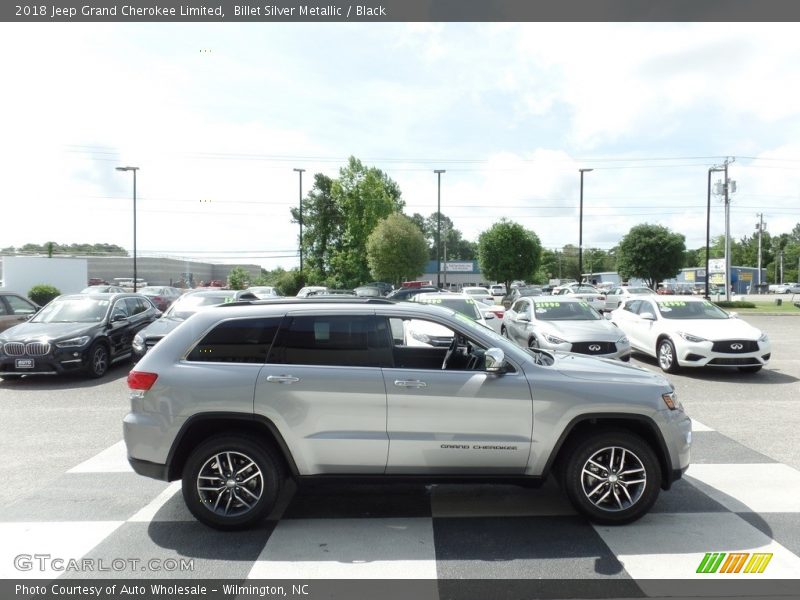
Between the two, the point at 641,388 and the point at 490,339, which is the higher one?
the point at 490,339

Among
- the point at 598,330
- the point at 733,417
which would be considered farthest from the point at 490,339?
the point at 598,330

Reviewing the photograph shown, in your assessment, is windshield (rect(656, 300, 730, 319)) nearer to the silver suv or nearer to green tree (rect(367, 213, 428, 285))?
the silver suv

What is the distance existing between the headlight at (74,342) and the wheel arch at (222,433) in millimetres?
7640

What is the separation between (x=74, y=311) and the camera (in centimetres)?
1188

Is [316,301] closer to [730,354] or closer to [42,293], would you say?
[730,354]

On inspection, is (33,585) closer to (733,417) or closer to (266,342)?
(266,342)

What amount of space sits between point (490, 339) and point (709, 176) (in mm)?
46455

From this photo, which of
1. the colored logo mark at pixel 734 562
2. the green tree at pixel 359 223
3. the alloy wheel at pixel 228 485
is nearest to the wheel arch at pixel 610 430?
the colored logo mark at pixel 734 562

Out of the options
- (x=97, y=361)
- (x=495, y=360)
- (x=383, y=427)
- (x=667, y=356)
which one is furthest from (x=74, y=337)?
(x=667, y=356)

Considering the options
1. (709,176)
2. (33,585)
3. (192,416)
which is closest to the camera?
(33,585)

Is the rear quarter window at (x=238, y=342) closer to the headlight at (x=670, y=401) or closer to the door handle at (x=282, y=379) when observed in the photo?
the door handle at (x=282, y=379)

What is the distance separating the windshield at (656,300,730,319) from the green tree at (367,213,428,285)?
103 ft

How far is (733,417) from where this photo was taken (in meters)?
7.67

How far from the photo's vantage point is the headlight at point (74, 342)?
10.5 metres
